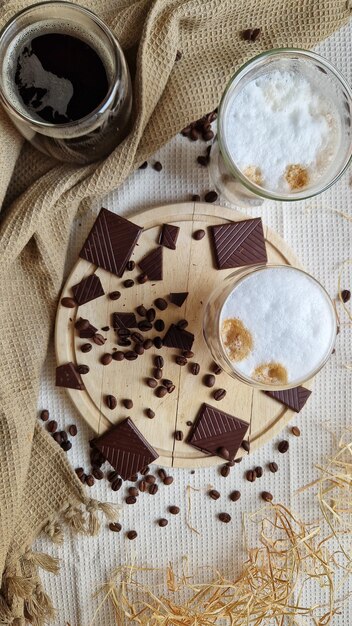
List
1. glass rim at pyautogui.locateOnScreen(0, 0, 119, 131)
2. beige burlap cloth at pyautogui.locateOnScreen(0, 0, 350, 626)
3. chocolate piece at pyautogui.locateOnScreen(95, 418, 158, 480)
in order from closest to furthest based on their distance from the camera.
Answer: glass rim at pyautogui.locateOnScreen(0, 0, 119, 131)
beige burlap cloth at pyautogui.locateOnScreen(0, 0, 350, 626)
chocolate piece at pyautogui.locateOnScreen(95, 418, 158, 480)

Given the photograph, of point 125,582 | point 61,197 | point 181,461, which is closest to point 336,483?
point 181,461

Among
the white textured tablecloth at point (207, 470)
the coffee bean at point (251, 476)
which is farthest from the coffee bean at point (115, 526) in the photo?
the coffee bean at point (251, 476)

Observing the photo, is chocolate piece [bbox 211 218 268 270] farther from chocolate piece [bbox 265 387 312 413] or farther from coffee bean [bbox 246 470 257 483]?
coffee bean [bbox 246 470 257 483]

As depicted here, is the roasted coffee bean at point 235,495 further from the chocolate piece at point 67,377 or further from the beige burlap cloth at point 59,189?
the chocolate piece at point 67,377

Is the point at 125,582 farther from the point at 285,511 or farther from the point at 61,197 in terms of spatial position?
the point at 61,197

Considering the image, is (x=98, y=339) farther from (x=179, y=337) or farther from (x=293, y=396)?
(x=293, y=396)

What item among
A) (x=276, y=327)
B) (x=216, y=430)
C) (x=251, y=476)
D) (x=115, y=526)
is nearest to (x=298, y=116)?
(x=276, y=327)

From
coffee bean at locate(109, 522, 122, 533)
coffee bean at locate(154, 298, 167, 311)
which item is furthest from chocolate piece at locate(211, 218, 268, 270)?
coffee bean at locate(109, 522, 122, 533)
